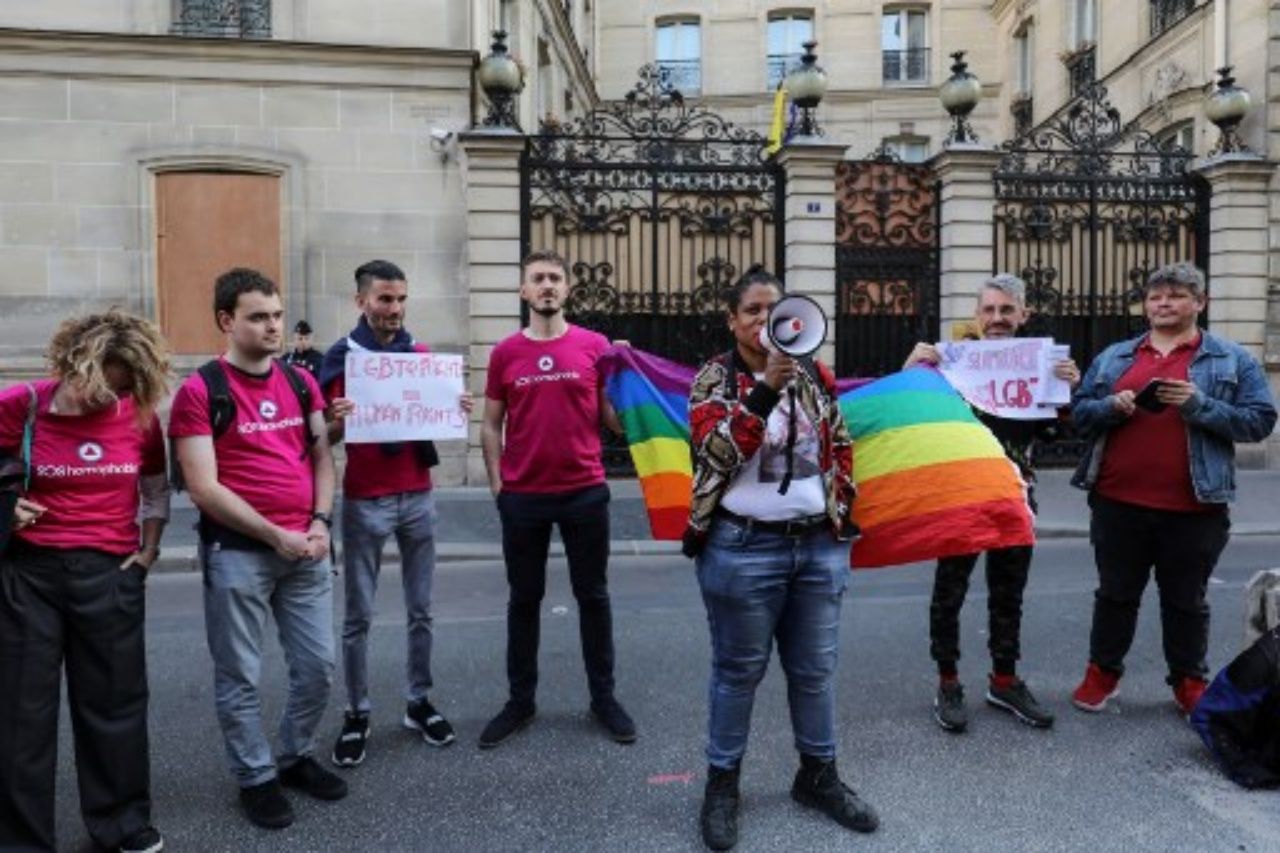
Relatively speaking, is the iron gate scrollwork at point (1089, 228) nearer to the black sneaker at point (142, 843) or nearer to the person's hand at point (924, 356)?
the person's hand at point (924, 356)

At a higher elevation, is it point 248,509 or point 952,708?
point 248,509

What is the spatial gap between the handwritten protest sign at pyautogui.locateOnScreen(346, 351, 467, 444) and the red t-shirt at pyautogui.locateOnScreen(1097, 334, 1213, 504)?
3047mm

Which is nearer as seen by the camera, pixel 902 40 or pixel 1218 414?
pixel 1218 414

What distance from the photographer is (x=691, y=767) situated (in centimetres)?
429

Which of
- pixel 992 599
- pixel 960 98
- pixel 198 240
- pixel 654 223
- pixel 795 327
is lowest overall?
pixel 992 599

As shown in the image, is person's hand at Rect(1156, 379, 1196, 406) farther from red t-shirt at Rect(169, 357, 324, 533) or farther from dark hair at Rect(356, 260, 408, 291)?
red t-shirt at Rect(169, 357, 324, 533)

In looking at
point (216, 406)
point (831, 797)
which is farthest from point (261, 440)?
point (831, 797)

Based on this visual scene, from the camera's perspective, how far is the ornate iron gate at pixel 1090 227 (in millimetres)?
14852

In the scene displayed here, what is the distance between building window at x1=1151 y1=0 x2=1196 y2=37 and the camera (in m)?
18.9

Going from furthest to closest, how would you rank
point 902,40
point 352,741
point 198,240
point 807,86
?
point 902,40, point 807,86, point 198,240, point 352,741

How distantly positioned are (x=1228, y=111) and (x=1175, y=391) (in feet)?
41.1

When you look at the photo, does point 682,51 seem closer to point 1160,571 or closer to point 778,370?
point 1160,571

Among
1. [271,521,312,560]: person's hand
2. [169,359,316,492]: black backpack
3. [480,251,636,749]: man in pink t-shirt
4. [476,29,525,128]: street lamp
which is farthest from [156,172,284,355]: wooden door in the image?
[271,521,312,560]: person's hand

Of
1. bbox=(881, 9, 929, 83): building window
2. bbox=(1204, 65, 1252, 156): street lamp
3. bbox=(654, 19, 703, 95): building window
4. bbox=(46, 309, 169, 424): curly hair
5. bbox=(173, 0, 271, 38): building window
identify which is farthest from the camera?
bbox=(654, 19, 703, 95): building window
